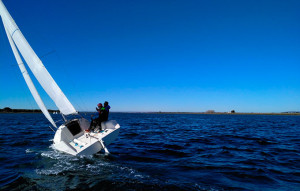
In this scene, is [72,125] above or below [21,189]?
above

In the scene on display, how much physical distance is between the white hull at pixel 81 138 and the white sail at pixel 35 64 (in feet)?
4.00

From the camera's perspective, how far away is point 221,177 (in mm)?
6695

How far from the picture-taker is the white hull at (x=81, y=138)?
848 centimetres

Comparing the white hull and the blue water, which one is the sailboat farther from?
the blue water

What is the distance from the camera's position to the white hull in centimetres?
848

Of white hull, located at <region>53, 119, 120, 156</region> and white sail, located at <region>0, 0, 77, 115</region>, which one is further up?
white sail, located at <region>0, 0, 77, 115</region>

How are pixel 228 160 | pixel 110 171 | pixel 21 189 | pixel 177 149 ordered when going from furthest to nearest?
1. pixel 177 149
2. pixel 228 160
3. pixel 110 171
4. pixel 21 189

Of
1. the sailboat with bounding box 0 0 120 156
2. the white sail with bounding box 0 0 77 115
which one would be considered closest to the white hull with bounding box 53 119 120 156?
the sailboat with bounding box 0 0 120 156

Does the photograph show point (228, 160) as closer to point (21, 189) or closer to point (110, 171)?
point (110, 171)

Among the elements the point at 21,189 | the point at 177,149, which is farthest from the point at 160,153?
the point at 21,189

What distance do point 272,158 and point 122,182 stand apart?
8.18 metres

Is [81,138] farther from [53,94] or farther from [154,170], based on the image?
[154,170]

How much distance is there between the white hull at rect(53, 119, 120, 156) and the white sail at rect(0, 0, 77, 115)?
1.22m

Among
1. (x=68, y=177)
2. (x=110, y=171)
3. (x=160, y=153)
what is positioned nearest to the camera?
(x=68, y=177)
